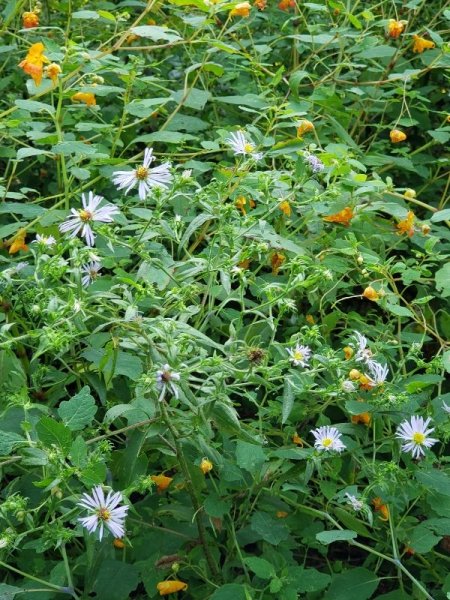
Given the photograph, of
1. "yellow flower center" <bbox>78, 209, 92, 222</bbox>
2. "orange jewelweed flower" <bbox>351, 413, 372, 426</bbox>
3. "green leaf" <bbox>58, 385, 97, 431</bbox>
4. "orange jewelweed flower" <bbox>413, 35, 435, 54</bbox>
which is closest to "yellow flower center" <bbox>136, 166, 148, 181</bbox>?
"yellow flower center" <bbox>78, 209, 92, 222</bbox>

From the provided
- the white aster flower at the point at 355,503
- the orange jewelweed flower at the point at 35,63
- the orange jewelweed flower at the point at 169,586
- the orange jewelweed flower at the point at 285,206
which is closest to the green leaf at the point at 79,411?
the orange jewelweed flower at the point at 169,586

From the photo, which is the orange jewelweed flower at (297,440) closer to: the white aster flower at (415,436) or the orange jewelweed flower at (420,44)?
the white aster flower at (415,436)

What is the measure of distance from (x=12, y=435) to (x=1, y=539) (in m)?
0.16

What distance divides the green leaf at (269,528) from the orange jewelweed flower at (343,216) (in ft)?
2.51

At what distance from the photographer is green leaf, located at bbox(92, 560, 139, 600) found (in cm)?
176

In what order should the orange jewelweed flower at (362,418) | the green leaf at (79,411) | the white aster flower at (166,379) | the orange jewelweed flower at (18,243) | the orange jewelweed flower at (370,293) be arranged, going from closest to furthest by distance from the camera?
the white aster flower at (166,379)
the green leaf at (79,411)
the orange jewelweed flower at (362,418)
the orange jewelweed flower at (370,293)
the orange jewelweed flower at (18,243)

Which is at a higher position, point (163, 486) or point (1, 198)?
point (1, 198)

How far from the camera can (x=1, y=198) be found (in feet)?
7.63

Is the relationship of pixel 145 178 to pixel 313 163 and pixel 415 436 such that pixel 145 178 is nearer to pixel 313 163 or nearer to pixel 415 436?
pixel 313 163

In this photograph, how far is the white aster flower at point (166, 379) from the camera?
57.4 inches

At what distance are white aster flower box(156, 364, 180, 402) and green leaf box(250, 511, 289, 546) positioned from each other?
0.43m

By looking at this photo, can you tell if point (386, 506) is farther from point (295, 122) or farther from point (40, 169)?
point (40, 169)

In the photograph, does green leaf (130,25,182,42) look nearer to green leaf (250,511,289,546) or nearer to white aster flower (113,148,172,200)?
white aster flower (113,148,172,200)

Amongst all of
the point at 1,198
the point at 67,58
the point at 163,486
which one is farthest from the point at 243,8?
the point at 163,486
